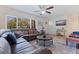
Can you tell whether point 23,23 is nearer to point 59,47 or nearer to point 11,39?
point 11,39

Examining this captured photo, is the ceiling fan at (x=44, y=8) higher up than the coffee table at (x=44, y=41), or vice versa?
the ceiling fan at (x=44, y=8)

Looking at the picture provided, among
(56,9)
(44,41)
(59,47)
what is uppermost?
(56,9)

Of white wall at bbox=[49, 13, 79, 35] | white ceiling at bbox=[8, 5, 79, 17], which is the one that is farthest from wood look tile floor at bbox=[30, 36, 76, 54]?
white ceiling at bbox=[8, 5, 79, 17]

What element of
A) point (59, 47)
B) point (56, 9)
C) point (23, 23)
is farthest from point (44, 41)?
point (56, 9)

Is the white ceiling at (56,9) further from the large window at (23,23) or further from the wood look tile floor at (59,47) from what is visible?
the wood look tile floor at (59,47)

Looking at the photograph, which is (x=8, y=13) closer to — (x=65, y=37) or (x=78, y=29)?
(x=65, y=37)

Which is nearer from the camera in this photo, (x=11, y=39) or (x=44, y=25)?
(x=11, y=39)

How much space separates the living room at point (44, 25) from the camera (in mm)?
1954

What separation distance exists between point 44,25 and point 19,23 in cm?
46

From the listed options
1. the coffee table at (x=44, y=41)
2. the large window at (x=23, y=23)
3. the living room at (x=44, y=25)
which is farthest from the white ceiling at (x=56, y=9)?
the coffee table at (x=44, y=41)

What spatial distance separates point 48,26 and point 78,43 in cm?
62

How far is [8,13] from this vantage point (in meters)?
1.89

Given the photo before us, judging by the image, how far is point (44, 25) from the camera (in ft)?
6.67
